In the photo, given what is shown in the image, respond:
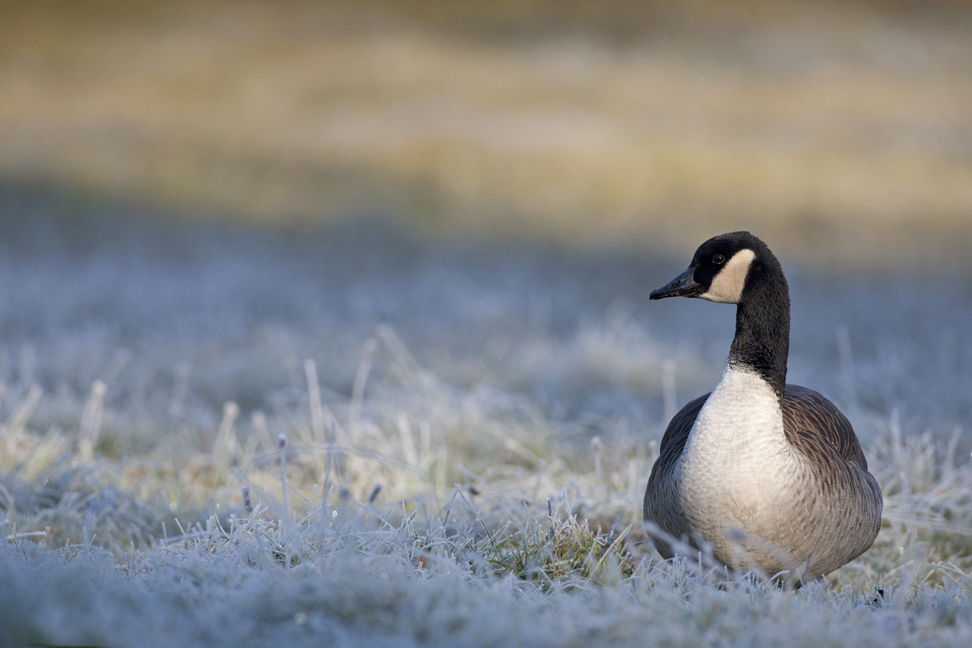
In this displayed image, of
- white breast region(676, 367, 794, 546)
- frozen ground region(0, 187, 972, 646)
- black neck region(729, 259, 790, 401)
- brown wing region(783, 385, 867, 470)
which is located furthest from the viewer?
brown wing region(783, 385, 867, 470)

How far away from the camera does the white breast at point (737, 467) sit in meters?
2.42

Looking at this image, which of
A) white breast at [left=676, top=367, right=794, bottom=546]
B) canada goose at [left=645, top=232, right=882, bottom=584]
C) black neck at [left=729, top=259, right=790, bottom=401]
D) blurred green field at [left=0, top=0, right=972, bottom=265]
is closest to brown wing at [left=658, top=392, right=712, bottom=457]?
→ canada goose at [left=645, top=232, right=882, bottom=584]

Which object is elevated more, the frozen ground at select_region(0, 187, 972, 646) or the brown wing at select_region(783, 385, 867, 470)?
the brown wing at select_region(783, 385, 867, 470)

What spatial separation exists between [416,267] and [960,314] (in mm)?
5733

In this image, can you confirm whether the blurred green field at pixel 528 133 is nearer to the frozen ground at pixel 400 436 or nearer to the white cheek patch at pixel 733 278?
the frozen ground at pixel 400 436

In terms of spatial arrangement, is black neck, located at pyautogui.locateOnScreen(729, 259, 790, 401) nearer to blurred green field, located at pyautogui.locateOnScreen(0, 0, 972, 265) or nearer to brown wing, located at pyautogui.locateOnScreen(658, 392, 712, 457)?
brown wing, located at pyautogui.locateOnScreen(658, 392, 712, 457)

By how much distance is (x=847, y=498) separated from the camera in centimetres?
260

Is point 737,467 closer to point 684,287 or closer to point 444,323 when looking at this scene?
point 684,287

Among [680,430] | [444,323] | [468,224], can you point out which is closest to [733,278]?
[680,430]

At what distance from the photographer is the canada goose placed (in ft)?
7.97

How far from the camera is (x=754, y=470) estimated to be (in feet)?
7.94

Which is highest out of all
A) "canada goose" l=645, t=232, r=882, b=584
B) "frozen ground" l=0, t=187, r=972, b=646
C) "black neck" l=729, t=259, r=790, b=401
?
"black neck" l=729, t=259, r=790, b=401

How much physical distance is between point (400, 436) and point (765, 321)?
2305 mm

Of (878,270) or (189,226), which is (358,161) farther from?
(878,270)
